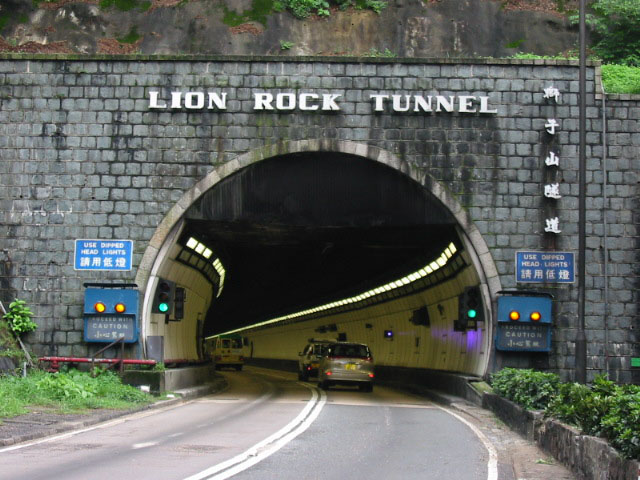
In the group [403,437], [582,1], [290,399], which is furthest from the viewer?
[290,399]

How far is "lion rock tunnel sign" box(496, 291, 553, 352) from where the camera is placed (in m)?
25.0

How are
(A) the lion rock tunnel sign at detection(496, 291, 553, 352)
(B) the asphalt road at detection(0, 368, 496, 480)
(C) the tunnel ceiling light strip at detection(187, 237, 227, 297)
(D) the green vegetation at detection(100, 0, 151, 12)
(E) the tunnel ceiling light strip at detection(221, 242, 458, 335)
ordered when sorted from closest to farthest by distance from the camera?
1. (B) the asphalt road at detection(0, 368, 496, 480)
2. (A) the lion rock tunnel sign at detection(496, 291, 553, 352)
3. (C) the tunnel ceiling light strip at detection(187, 237, 227, 297)
4. (E) the tunnel ceiling light strip at detection(221, 242, 458, 335)
5. (D) the green vegetation at detection(100, 0, 151, 12)

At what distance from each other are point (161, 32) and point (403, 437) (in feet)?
117

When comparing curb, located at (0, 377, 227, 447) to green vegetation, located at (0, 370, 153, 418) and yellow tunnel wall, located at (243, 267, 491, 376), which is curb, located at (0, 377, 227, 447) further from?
yellow tunnel wall, located at (243, 267, 491, 376)

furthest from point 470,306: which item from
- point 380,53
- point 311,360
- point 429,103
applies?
point 380,53

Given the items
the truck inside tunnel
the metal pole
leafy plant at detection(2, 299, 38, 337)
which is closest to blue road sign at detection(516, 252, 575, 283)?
the truck inside tunnel

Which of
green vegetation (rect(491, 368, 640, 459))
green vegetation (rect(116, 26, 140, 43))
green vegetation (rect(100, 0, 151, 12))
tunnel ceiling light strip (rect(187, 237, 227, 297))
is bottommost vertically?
green vegetation (rect(491, 368, 640, 459))

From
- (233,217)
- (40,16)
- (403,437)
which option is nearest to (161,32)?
(40,16)

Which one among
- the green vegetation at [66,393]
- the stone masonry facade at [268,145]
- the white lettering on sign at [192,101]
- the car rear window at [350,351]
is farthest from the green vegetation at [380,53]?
the green vegetation at [66,393]

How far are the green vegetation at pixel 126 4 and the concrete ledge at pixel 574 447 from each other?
3635cm

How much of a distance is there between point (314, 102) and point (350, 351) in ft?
38.5

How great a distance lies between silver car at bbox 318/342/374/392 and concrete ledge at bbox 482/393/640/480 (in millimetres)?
15400

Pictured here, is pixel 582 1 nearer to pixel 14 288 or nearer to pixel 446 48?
pixel 14 288

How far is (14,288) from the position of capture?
1011 inches
